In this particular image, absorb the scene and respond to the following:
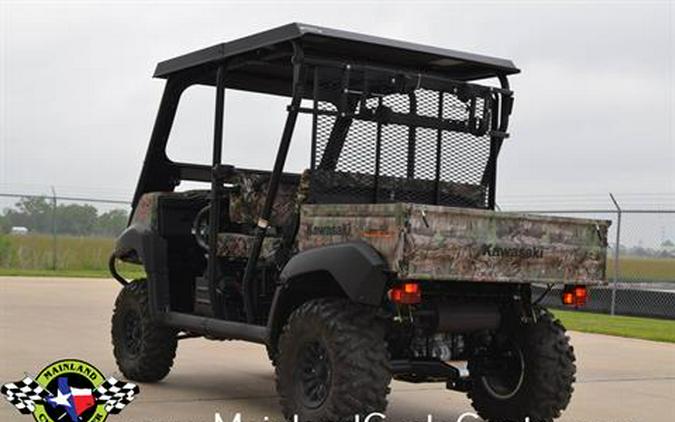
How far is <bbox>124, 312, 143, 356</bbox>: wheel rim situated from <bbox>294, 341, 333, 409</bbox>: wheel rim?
2553mm

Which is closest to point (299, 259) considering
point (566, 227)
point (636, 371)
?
point (566, 227)

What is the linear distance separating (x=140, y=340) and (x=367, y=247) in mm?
3258

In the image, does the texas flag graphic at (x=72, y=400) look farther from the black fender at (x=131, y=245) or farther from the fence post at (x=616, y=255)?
the fence post at (x=616, y=255)

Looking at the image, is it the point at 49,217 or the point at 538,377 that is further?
the point at 49,217

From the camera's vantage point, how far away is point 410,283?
6.08 m

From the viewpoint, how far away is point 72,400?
6789 millimetres

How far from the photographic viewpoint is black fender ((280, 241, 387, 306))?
6.11 metres

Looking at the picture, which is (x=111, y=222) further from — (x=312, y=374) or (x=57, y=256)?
(x=312, y=374)

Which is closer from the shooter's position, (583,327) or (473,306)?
(473,306)

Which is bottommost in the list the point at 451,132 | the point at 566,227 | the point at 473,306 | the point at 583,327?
the point at 583,327

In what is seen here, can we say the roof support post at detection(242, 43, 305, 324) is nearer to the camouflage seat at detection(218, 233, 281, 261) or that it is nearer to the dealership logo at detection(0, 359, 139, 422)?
the camouflage seat at detection(218, 233, 281, 261)

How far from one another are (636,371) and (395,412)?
12.9ft

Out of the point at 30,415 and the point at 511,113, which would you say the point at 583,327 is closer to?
the point at 511,113

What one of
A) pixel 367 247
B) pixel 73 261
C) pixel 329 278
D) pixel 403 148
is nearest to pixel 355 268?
pixel 367 247
